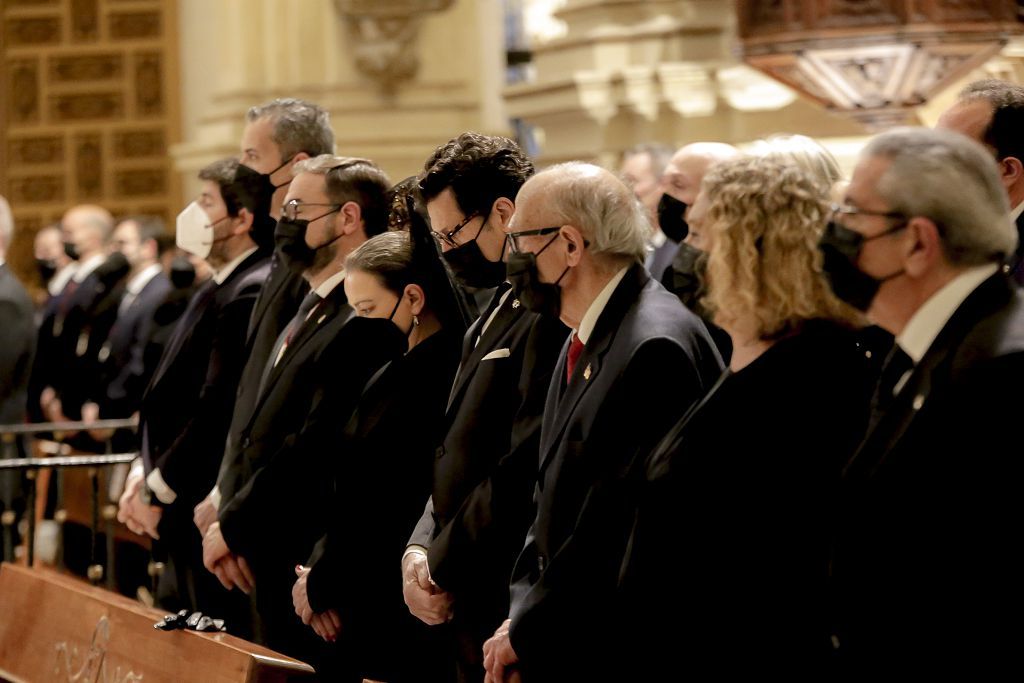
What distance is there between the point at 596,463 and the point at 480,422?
59cm

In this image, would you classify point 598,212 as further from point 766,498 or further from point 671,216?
point 671,216

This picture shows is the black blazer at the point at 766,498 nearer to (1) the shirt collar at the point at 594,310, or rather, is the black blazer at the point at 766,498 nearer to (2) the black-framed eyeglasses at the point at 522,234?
(1) the shirt collar at the point at 594,310

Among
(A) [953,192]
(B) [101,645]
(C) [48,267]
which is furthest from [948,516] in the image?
(C) [48,267]

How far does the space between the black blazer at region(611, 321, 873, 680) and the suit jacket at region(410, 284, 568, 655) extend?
2.53ft

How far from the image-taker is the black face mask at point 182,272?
7695 millimetres

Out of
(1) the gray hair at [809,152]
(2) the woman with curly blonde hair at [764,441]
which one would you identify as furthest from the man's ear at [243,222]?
(2) the woman with curly blonde hair at [764,441]

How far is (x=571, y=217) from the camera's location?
362 centimetres

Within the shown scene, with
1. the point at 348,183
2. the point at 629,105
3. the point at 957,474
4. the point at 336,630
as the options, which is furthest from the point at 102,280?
the point at 957,474

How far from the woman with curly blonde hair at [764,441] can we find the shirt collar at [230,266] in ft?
9.37

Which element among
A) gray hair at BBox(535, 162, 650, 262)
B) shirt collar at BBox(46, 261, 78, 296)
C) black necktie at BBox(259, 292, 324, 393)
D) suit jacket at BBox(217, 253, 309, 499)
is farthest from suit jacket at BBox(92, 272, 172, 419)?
gray hair at BBox(535, 162, 650, 262)

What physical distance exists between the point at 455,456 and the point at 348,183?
125cm

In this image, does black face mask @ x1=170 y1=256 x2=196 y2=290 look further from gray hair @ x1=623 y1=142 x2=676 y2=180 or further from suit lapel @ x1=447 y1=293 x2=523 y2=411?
suit lapel @ x1=447 y1=293 x2=523 y2=411

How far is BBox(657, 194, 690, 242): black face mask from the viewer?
4664 millimetres

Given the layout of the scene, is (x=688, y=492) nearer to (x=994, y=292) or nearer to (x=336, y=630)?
(x=994, y=292)
